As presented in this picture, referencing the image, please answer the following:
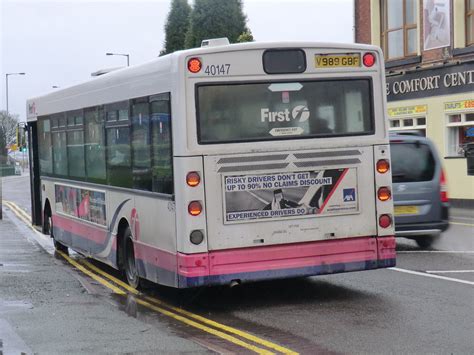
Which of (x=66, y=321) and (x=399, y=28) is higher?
(x=399, y=28)

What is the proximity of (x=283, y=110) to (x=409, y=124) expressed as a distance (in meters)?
21.5

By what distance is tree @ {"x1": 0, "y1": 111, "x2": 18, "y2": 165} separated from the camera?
91.4 metres

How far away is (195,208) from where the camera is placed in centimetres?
890

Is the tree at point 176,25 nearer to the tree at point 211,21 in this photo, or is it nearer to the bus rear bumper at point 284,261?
the tree at point 211,21

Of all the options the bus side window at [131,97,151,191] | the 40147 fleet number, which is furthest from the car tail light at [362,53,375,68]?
the bus side window at [131,97,151,191]

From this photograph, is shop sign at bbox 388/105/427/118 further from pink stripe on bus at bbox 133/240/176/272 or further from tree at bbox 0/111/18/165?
tree at bbox 0/111/18/165

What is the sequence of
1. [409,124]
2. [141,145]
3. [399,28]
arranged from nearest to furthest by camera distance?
[141,145], [409,124], [399,28]

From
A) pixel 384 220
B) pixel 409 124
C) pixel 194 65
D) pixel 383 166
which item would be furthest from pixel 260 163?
pixel 409 124

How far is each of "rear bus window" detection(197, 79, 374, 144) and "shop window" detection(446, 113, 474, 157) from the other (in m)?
17.4

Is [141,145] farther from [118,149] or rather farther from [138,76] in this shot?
[118,149]

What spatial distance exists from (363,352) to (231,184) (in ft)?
8.57

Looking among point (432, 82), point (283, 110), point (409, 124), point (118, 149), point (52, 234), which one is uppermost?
point (432, 82)

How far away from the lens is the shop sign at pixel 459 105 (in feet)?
85.9

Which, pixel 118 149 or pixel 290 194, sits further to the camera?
pixel 118 149
